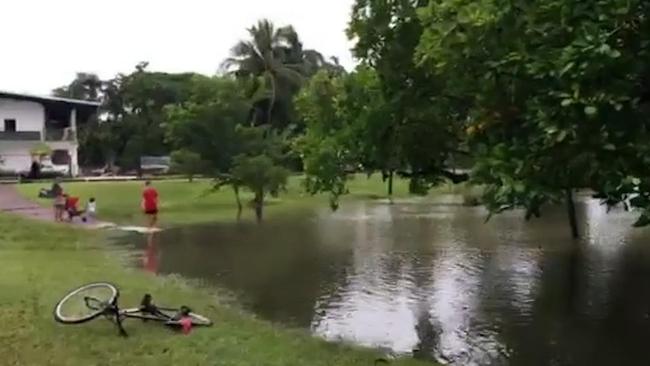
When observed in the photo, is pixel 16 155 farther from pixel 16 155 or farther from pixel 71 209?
pixel 71 209

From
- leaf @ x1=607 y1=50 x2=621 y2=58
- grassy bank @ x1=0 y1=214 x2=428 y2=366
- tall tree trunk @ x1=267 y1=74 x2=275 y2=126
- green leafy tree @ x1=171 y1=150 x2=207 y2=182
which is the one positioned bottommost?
grassy bank @ x1=0 y1=214 x2=428 y2=366

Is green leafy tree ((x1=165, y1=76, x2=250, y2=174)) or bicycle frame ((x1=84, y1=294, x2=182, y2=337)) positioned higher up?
green leafy tree ((x1=165, y1=76, x2=250, y2=174))

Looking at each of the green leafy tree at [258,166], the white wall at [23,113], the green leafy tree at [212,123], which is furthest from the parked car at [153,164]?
the green leafy tree at [258,166]

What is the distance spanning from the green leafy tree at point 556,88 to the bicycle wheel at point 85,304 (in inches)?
207

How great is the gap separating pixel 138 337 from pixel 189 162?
26232mm

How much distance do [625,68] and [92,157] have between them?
66.0 meters

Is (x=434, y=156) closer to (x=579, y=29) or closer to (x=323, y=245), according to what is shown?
(x=579, y=29)

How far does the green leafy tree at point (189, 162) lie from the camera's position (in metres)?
36.0

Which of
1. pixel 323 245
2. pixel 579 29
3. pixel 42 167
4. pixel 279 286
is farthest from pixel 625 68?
pixel 42 167

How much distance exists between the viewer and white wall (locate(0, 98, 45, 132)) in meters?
61.0

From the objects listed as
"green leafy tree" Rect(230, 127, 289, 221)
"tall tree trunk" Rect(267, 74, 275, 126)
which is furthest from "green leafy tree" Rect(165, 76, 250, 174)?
"tall tree trunk" Rect(267, 74, 275, 126)

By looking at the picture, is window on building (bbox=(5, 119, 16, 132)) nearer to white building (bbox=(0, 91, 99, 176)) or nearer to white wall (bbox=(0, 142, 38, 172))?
white building (bbox=(0, 91, 99, 176))

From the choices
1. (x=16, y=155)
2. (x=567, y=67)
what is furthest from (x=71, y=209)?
(x=16, y=155)

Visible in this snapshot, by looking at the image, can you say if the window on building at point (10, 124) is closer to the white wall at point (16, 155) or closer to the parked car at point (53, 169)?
the white wall at point (16, 155)
